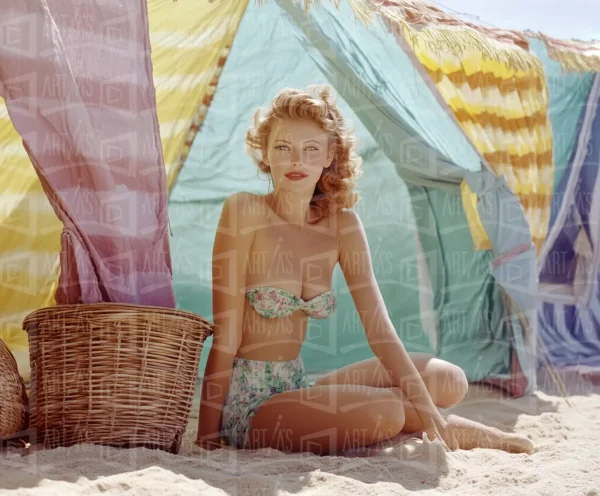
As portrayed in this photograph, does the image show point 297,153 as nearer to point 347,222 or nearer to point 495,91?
point 347,222

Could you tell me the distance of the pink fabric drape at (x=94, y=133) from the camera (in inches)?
86.2

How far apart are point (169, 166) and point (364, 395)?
203 centimetres

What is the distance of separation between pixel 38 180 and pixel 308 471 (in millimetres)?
2034

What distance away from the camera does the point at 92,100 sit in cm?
236

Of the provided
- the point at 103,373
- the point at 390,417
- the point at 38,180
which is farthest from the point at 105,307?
the point at 38,180

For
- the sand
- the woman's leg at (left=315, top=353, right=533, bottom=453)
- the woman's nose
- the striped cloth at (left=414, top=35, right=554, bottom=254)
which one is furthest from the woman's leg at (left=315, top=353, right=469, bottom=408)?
the striped cloth at (left=414, top=35, right=554, bottom=254)

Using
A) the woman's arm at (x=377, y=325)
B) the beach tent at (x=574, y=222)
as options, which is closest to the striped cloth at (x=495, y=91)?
the beach tent at (x=574, y=222)

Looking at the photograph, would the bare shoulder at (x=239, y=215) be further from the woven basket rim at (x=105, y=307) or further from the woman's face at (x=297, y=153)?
the woven basket rim at (x=105, y=307)

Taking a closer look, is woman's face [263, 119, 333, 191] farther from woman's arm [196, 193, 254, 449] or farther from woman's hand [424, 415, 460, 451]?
woman's hand [424, 415, 460, 451]

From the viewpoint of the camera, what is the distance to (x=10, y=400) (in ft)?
7.23

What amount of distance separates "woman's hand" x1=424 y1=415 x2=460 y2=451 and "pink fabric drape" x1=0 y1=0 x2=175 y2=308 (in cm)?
92

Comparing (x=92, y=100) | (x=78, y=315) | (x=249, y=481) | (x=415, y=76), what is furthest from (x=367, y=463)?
(x=415, y=76)

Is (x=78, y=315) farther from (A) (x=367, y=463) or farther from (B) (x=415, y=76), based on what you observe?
(B) (x=415, y=76)

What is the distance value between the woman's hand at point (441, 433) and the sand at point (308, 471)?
0.06 meters
